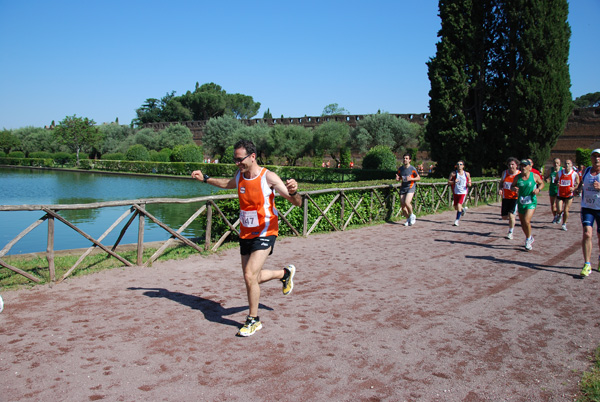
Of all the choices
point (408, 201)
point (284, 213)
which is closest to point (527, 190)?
point (408, 201)

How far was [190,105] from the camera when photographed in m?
90.5

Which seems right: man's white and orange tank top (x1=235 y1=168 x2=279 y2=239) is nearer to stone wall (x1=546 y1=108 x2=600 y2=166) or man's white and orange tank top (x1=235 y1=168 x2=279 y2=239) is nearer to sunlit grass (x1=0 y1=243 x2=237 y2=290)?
sunlit grass (x1=0 y1=243 x2=237 y2=290)

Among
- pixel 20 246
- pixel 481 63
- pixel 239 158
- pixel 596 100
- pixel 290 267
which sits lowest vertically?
pixel 20 246

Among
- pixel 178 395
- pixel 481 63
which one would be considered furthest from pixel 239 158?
pixel 481 63

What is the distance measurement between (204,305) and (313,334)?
1.50 metres

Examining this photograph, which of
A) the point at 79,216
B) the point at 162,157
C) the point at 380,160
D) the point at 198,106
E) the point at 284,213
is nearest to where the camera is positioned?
the point at 284,213

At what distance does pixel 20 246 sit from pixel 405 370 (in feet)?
33.1

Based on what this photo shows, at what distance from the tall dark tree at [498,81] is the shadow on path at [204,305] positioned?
19.6m

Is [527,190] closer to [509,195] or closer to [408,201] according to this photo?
[509,195]

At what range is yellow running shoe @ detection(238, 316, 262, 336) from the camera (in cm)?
416

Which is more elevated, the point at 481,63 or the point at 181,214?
the point at 481,63

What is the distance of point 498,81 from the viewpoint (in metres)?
22.8

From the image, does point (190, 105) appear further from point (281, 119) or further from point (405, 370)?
point (405, 370)

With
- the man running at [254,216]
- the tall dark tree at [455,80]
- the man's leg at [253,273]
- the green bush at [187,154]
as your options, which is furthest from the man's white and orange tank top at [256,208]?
the green bush at [187,154]
